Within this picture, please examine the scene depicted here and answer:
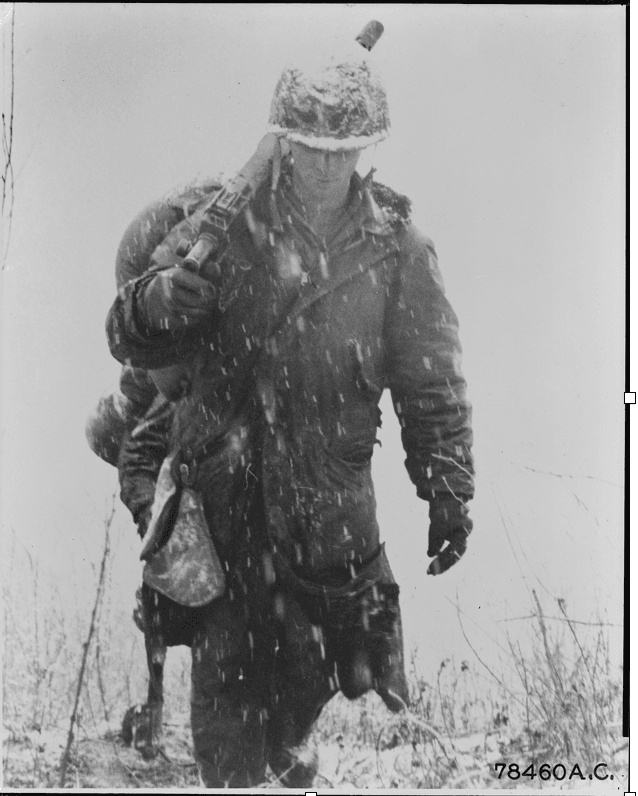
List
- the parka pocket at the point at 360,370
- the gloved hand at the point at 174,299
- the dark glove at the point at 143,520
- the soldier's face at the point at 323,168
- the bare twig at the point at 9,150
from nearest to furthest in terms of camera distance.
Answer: the gloved hand at the point at 174,299, the soldier's face at the point at 323,168, the parka pocket at the point at 360,370, the dark glove at the point at 143,520, the bare twig at the point at 9,150

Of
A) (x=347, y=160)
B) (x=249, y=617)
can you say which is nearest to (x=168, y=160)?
(x=347, y=160)

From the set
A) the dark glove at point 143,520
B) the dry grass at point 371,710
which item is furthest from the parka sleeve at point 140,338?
the dry grass at point 371,710

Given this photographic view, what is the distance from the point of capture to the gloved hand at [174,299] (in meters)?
3.94

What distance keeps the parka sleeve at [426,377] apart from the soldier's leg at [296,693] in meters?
0.62

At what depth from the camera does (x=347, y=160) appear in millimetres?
4070

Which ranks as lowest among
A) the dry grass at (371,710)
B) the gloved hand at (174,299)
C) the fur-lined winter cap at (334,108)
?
the dry grass at (371,710)

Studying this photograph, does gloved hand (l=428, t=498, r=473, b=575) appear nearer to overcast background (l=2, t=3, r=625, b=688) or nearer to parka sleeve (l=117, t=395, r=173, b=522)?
overcast background (l=2, t=3, r=625, b=688)

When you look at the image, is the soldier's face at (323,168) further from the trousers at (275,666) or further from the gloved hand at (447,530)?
the trousers at (275,666)

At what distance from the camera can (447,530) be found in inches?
167

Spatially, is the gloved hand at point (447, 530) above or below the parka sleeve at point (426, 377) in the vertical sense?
below

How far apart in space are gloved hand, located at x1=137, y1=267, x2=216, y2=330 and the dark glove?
0.67 m

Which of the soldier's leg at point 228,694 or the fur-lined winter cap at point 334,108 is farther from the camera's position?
the soldier's leg at point 228,694

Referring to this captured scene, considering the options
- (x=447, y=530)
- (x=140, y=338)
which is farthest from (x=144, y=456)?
(x=447, y=530)

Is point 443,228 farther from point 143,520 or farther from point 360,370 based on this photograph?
point 143,520
